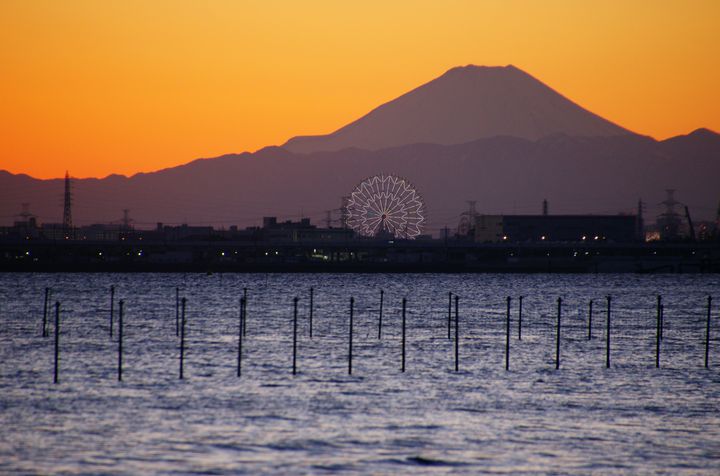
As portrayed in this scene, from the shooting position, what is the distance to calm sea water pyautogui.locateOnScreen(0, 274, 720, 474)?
142 ft

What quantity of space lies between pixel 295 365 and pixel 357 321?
49.6 meters

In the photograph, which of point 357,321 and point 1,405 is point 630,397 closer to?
point 1,405

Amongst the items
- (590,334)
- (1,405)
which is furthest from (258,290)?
(1,405)

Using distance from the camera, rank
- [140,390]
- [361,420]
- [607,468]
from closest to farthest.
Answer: [607,468] < [361,420] < [140,390]

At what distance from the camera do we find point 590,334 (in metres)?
98.8

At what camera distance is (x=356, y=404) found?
183 feet

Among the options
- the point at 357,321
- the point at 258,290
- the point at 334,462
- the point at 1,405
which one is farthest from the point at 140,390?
the point at 258,290

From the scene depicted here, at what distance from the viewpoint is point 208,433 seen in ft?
157

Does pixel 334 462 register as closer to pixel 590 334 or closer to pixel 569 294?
pixel 590 334

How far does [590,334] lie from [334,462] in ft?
197

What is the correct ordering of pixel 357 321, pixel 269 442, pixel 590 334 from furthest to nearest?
pixel 357 321
pixel 590 334
pixel 269 442

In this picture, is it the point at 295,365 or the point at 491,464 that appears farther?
the point at 295,365

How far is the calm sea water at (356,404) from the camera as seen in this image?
43281 millimetres

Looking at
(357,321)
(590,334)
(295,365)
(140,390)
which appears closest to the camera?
(140,390)
